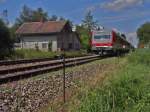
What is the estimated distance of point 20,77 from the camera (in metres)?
15.7

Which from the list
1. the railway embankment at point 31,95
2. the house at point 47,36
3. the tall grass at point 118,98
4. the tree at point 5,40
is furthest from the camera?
the house at point 47,36

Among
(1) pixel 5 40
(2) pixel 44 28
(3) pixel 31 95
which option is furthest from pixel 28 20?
(3) pixel 31 95

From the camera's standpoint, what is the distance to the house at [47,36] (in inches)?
2788

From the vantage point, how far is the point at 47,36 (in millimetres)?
72000

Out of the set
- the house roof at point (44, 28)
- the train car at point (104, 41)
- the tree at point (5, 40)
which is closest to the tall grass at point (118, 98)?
the tree at point (5, 40)

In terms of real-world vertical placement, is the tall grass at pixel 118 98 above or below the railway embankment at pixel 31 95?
above

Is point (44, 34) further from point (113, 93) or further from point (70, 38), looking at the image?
point (113, 93)

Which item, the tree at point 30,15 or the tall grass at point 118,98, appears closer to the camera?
the tall grass at point 118,98

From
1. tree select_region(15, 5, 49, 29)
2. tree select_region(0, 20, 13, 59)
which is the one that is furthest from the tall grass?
tree select_region(15, 5, 49, 29)

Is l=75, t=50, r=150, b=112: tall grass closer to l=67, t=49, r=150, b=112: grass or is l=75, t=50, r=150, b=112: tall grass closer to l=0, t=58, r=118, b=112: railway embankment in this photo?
l=67, t=49, r=150, b=112: grass

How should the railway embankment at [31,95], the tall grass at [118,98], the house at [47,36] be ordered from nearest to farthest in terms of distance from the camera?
the tall grass at [118,98] → the railway embankment at [31,95] → the house at [47,36]

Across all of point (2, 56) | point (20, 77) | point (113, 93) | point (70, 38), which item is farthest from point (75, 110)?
point (70, 38)

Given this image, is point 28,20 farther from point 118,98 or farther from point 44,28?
point 118,98

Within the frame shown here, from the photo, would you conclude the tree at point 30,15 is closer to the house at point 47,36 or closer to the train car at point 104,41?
the house at point 47,36
